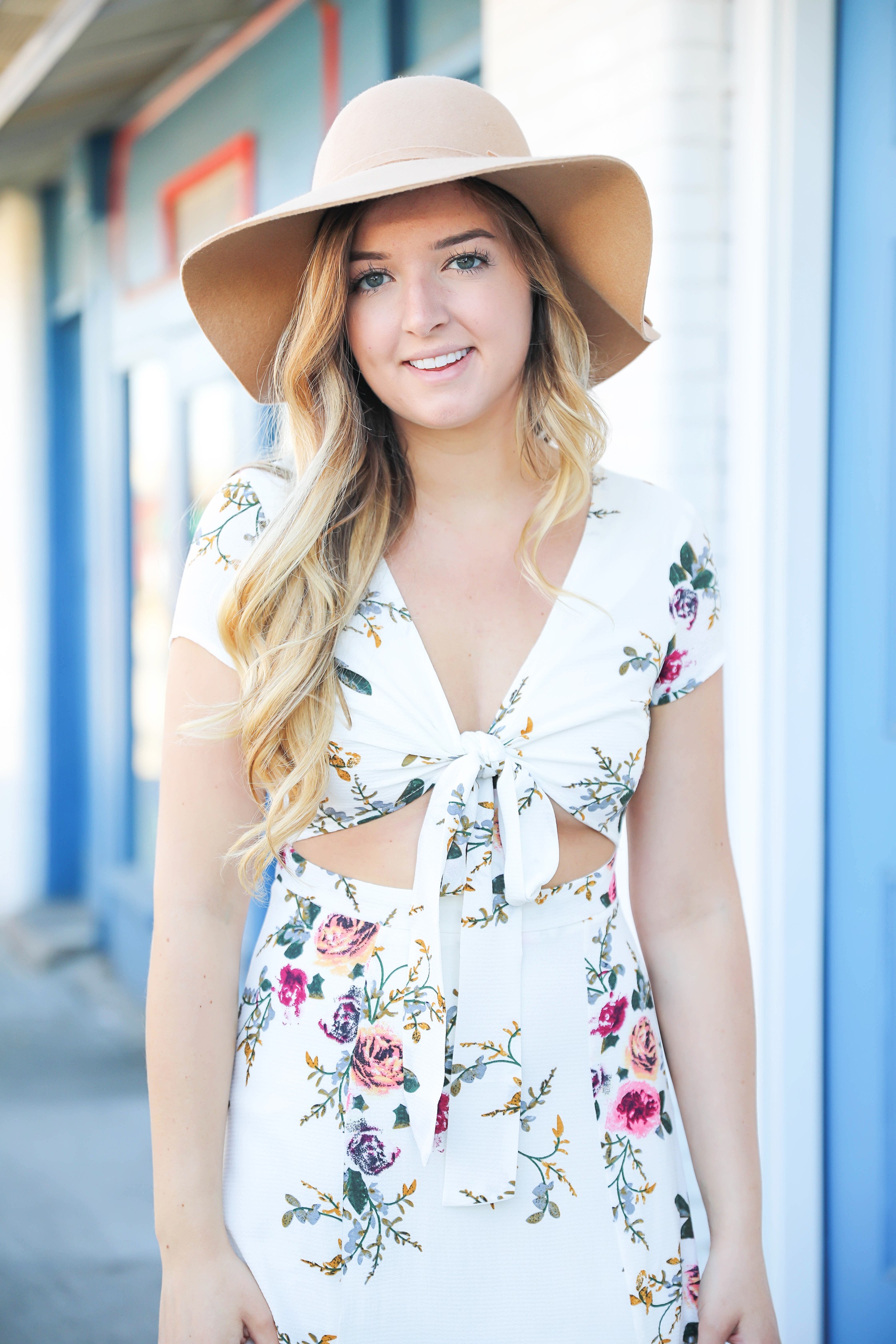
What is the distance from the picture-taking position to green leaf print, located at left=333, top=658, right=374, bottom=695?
1.29m

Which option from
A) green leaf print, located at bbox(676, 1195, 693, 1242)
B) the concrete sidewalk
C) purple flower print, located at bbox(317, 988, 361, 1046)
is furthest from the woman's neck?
the concrete sidewalk

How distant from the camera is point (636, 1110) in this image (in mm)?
1320

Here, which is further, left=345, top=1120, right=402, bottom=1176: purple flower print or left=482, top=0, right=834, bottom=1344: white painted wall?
left=482, top=0, right=834, bottom=1344: white painted wall

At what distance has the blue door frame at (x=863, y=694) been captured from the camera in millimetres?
2207

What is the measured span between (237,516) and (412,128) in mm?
476

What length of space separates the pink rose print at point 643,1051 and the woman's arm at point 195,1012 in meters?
0.47

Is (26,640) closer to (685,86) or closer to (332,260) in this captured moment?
(685,86)

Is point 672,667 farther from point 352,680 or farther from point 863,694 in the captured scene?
point 863,694

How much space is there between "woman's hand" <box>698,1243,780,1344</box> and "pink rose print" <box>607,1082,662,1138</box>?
185mm

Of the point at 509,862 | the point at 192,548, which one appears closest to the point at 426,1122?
the point at 509,862

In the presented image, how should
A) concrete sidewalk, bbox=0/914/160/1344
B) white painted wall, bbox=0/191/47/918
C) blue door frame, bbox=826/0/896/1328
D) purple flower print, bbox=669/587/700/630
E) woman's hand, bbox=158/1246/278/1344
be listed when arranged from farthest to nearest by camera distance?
white painted wall, bbox=0/191/47/918 → concrete sidewalk, bbox=0/914/160/1344 → blue door frame, bbox=826/0/896/1328 → purple flower print, bbox=669/587/700/630 → woman's hand, bbox=158/1246/278/1344

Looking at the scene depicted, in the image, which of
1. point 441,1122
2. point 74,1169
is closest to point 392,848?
point 441,1122

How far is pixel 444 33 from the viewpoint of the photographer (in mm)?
3121

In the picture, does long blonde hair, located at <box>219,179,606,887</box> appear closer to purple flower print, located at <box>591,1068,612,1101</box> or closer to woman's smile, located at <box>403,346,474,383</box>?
woman's smile, located at <box>403,346,474,383</box>
